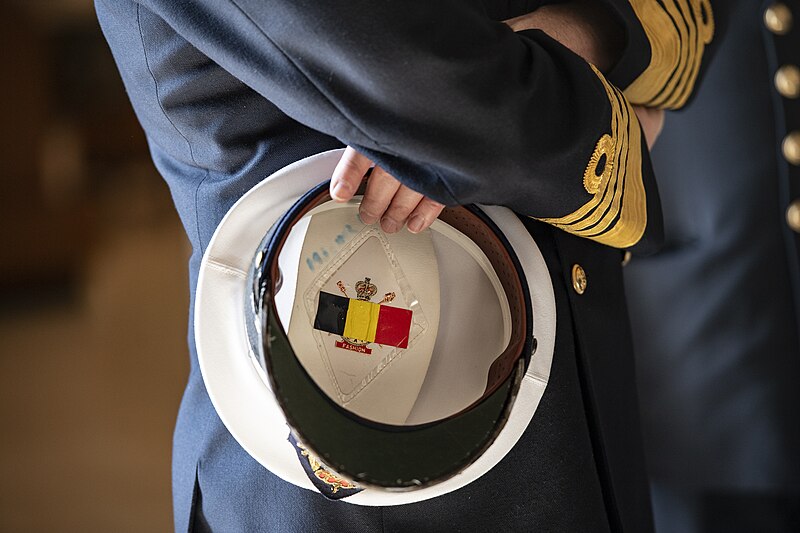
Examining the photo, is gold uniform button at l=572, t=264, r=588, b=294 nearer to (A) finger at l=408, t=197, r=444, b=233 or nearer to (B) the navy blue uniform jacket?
(B) the navy blue uniform jacket

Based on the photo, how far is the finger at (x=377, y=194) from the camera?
46cm

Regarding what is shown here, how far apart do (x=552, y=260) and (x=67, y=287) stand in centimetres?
144

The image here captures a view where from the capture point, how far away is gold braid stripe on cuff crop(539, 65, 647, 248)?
486 millimetres

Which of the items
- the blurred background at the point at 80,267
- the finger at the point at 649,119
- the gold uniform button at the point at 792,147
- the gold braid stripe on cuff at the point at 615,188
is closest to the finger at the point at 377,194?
the gold braid stripe on cuff at the point at 615,188

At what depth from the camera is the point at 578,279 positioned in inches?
21.6

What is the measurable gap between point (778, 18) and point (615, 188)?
418 millimetres

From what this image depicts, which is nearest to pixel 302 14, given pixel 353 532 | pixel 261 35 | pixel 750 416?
pixel 261 35

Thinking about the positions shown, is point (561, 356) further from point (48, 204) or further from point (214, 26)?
point (48, 204)

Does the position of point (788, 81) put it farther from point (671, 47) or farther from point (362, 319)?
point (362, 319)

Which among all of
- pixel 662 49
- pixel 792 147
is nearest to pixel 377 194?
pixel 662 49

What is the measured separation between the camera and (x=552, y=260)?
54cm

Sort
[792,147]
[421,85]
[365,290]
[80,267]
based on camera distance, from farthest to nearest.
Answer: [80,267] → [792,147] → [365,290] → [421,85]

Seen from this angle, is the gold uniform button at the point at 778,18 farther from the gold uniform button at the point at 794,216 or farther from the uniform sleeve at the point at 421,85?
the uniform sleeve at the point at 421,85

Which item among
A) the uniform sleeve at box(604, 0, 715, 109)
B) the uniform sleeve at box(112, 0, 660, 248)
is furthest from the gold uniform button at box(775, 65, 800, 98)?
the uniform sleeve at box(112, 0, 660, 248)
